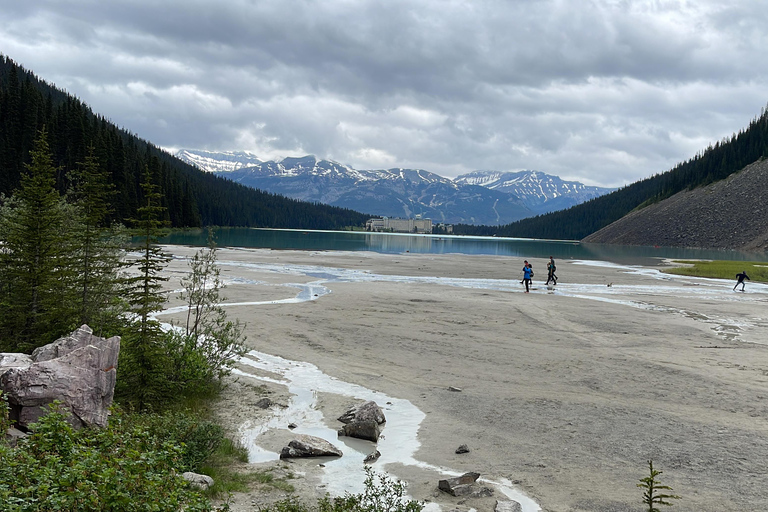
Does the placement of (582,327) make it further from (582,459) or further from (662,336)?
(582,459)

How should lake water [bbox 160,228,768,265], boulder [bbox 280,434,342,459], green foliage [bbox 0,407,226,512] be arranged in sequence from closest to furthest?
green foliage [bbox 0,407,226,512] < boulder [bbox 280,434,342,459] < lake water [bbox 160,228,768,265]

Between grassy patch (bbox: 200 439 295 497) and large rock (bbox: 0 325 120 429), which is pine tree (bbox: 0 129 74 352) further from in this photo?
grassy patch (bbox: 200 439 295 497)

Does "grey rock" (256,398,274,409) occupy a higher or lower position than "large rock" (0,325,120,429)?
lower

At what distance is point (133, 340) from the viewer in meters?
12.5

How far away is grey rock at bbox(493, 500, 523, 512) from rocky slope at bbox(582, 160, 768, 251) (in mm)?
157947

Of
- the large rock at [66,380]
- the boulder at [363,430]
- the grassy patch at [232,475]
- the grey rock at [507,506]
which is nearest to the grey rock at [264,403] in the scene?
the boulder at [363,430]

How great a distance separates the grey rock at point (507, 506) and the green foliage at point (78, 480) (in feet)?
15.2

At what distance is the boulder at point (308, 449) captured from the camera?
10445mm

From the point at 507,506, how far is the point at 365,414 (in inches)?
198

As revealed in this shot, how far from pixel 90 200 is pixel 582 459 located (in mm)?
13253

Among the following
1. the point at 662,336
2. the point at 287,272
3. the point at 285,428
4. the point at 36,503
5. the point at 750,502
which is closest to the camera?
the point at 36,503

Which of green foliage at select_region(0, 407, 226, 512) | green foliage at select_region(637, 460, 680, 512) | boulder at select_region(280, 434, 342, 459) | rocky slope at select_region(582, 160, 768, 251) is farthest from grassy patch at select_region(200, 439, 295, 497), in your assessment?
rocky slope at select_region(582, 160, 768, 251)

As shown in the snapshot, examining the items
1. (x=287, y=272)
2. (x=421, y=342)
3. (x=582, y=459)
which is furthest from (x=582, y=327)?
(x=287, y=272)

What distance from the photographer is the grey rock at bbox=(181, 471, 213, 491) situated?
8.12m
